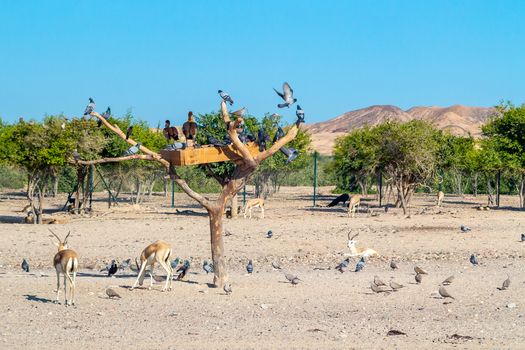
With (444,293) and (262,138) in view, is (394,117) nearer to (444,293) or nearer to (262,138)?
(262,138)

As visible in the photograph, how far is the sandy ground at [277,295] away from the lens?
545 inches

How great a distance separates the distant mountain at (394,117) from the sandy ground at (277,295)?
3956 inches

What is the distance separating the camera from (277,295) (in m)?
17.9

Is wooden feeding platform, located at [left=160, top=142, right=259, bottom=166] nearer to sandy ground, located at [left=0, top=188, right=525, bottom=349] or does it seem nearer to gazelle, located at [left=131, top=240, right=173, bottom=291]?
gazelle, located at [left=131, top=240, right=173, bottom=291]

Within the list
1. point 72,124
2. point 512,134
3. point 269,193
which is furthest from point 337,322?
point 269,193

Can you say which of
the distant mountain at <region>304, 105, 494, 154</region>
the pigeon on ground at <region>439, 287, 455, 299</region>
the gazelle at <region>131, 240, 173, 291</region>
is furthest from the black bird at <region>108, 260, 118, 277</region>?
the distant mountain at <region>304, 105, 494, 154</region>

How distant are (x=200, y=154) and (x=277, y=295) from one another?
9.97ft

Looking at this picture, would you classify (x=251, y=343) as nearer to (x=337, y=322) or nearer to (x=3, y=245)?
(x=337, y=322)

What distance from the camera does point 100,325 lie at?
577 inches

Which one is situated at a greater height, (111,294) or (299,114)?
(299,114)

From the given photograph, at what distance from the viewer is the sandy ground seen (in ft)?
45.4

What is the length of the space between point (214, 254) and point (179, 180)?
1570 mm

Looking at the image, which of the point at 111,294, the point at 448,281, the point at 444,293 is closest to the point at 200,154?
the point at 111,294

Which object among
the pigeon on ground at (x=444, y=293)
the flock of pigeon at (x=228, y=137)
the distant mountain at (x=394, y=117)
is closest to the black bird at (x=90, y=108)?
the flock of pigeon at (x=228, y=137)
